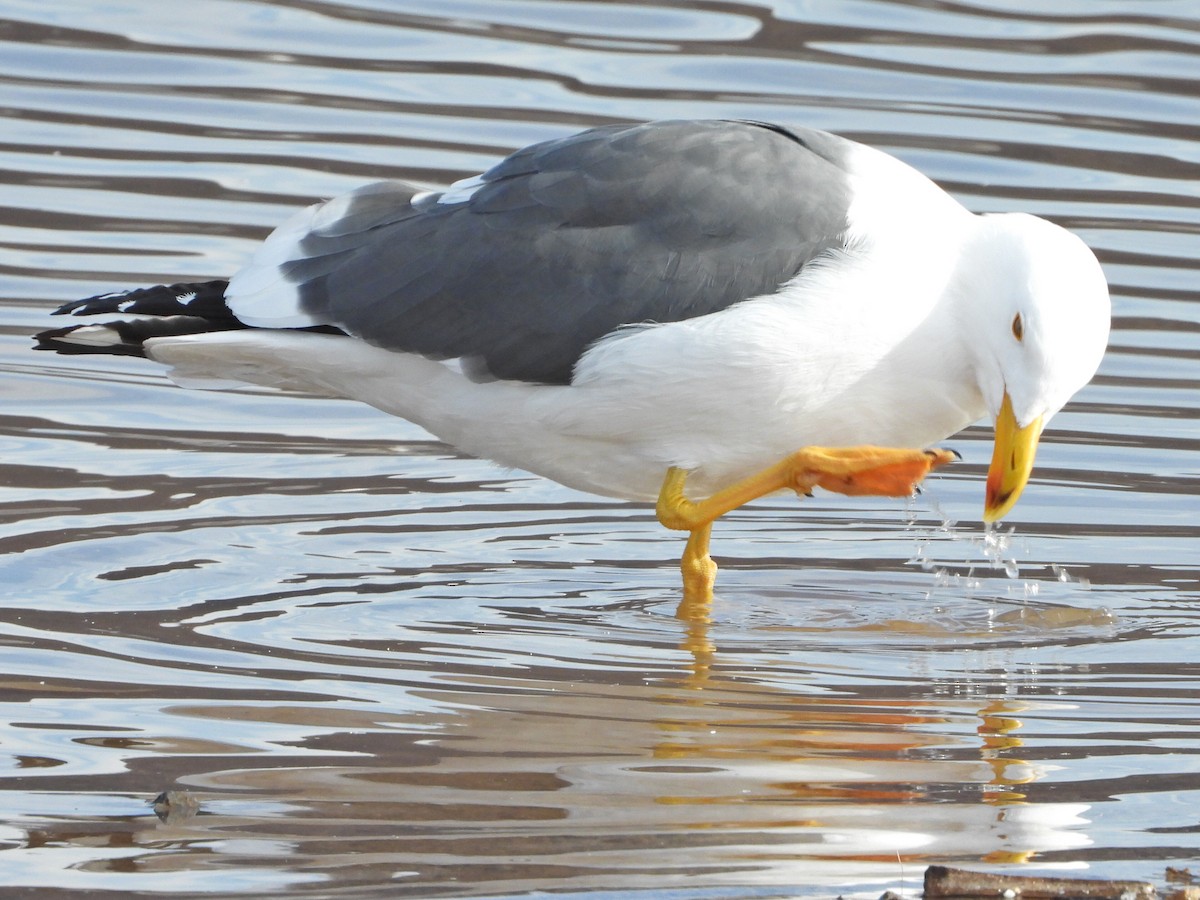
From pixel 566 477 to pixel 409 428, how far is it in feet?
7.82

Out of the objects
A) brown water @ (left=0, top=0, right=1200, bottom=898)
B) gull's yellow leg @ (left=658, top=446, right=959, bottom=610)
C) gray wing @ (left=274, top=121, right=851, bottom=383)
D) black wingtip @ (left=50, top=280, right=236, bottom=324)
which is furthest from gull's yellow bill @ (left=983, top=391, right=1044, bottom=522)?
black wingtip @ (left=50, top=280, right=236, bottom=324)

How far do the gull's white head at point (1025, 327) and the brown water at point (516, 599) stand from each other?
69cm

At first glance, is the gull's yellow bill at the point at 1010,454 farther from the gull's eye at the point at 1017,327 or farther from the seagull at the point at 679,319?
the gull's eye at the point at 1017,327

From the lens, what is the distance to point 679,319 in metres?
6.82

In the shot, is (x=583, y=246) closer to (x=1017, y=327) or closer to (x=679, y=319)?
(x=679, y=319)

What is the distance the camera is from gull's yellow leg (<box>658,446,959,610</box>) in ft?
22.3

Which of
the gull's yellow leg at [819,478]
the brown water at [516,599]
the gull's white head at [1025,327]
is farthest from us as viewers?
the gull's yellow leg at [819,478]

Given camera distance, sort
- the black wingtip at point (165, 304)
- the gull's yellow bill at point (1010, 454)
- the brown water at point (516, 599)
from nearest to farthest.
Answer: the brown water at point (516, 599) → the gull's yellow bill at point (1010, 454) → the black wingtip at point (165, 304)

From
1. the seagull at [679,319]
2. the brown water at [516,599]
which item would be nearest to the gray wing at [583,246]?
the seagull at [679,319]

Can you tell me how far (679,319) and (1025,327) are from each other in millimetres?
1049

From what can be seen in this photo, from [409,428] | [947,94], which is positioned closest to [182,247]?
[409,428]

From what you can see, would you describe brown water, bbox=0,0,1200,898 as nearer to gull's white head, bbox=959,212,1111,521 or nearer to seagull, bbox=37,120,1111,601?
seagull, bbox=37,120,1111,601

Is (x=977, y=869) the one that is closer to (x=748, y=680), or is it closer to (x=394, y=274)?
(x=748, y=680)

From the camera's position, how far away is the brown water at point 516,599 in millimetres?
5031
